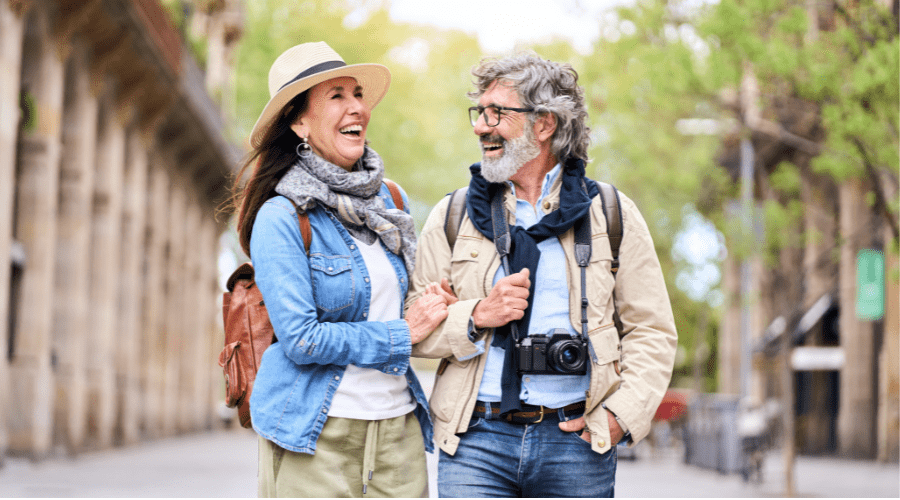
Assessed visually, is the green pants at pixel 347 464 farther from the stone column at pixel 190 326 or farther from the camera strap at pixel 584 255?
the stone column at pixel 190 326

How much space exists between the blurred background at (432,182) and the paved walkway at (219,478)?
32 cm

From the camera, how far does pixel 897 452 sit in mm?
19391

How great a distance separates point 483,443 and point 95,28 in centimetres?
1629

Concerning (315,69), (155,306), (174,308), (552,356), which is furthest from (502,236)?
(174,308)

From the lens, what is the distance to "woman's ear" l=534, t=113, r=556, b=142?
12.7 ft

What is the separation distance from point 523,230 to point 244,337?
3.27 ft

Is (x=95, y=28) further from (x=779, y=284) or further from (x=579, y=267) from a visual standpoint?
(x=579, y=267)

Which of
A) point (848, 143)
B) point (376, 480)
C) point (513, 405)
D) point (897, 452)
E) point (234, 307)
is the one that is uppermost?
point (848, 143)

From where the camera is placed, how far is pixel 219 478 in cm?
1422

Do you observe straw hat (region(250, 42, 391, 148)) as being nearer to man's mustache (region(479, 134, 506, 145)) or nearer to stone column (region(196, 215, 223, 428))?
man's mustache (region(479, 134, 506, 145))

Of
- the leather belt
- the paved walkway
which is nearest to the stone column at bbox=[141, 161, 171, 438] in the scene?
the paved walkway

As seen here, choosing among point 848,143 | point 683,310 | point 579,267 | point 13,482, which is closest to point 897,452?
point 848,143

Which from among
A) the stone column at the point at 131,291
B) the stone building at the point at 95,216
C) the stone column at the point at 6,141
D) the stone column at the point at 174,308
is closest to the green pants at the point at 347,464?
the stone building at the point at 95,216

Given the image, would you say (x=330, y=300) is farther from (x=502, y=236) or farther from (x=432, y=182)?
(x=432, y=182)
